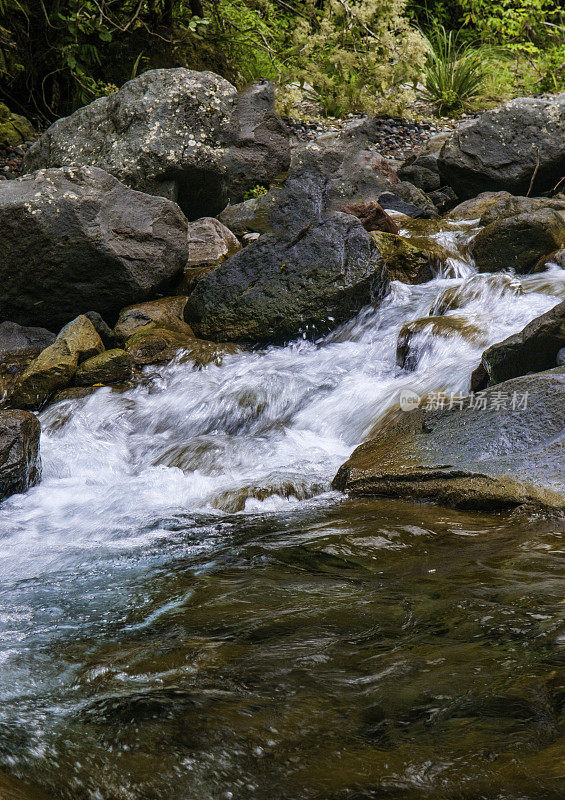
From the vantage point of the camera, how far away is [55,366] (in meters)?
6.09

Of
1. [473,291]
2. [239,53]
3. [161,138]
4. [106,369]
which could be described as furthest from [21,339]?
[239,53]

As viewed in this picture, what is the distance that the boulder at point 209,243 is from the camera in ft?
26.4

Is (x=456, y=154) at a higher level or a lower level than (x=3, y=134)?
lower

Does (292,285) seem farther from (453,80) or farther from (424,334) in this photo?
(453,80)

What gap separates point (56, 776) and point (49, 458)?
395cm

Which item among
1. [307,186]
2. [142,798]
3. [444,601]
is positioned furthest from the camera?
[307,186]

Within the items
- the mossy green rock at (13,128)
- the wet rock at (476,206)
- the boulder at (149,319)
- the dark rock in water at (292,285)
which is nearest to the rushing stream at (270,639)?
the dark rock in water at (292,285)

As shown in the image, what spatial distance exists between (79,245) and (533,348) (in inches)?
176

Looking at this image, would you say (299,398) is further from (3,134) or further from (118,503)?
(3,134)

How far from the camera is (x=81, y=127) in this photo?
856 centimetres

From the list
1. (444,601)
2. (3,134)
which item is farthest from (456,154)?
(444,601)

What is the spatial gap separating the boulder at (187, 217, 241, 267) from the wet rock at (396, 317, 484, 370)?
2885 millimetres

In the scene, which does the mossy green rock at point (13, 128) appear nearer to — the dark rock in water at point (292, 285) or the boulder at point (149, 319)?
the boulder at point (149, 319)

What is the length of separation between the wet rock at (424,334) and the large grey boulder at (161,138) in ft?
12.4
